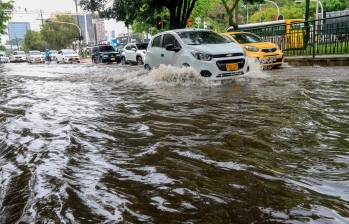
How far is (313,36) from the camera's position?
1555 cm

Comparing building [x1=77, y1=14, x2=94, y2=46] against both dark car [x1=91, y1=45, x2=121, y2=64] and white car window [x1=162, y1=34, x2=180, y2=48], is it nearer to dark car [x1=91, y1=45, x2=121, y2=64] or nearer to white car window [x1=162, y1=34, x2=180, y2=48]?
dark car [x1=91, y1=45, x2=121, y2=64]

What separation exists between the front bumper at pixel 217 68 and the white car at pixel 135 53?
14.5 metres

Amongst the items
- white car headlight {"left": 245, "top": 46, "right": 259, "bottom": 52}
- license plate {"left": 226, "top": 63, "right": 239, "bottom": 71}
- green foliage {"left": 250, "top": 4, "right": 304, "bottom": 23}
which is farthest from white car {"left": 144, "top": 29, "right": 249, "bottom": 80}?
green foliage {"left": 250, "top": 4, "right": 304, "bottom": 23}

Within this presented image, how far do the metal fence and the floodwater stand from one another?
8.17 meters

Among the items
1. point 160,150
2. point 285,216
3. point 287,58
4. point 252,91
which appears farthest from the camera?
point 287,58

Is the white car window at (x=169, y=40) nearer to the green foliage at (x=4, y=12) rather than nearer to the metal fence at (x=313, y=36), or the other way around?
the metal fence at (x=313, y=36)

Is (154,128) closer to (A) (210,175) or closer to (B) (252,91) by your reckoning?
(A) (210,175)

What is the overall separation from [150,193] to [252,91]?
230 inches

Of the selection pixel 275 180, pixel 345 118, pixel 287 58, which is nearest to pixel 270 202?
pixel 275 180

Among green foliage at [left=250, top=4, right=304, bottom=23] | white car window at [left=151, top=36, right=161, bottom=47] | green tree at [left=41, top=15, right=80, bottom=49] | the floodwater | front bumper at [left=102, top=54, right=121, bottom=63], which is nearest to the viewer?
the floodwater

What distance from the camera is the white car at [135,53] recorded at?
24862 mm

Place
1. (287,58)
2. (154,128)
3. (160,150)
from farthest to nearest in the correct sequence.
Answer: (287,58) → (154,128) → (160,150)

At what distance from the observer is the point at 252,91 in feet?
27.9

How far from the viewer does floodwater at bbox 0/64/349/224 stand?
271 cm
